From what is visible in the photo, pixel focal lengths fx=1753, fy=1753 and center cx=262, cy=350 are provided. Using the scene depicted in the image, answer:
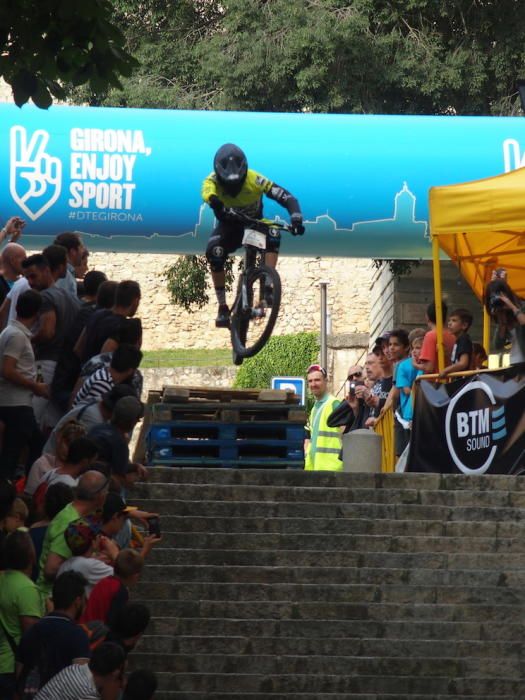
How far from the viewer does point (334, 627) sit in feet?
34.3

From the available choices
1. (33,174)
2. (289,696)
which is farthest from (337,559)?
(33,174)

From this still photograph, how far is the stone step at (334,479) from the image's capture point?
12.3m

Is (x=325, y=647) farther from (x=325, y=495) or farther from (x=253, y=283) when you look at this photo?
(x=253, y=283)

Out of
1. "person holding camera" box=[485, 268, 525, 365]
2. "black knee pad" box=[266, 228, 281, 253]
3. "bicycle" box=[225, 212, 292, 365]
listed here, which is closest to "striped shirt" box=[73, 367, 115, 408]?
"bicycle" box=[225, 212, 292, 365]

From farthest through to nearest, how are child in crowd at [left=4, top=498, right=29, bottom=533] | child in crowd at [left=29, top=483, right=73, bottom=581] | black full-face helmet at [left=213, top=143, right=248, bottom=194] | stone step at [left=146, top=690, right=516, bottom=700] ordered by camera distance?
black full-face helmet at [left=213, top=143, right=248, bottom=194] < stone step at [left=146, top=690, right=516, bottom=700] < child in crowd at [left=29, top=483, right=73, bottom=581] < child in crowd at [left=4, top=498, right=29, bottom=533]

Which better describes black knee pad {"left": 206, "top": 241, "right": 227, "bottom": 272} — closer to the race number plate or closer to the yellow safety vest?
the race number plate

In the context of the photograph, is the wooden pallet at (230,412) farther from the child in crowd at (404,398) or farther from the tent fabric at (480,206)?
the tent fabric at (480,206)

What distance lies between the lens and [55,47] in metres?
8.70

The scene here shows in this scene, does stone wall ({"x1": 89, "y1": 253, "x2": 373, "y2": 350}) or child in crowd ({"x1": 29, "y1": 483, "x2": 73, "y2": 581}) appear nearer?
child in crowd ({"x1": 29, "y1": 483, "x2": 73, "y2": 581})

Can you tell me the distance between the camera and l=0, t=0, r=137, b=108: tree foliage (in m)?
8.63

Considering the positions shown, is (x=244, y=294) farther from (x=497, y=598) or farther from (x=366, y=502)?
(x=497, y=598)

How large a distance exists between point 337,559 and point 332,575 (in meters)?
0.23

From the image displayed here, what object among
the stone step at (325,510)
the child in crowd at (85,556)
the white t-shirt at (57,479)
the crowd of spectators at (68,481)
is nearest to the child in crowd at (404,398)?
the stone step at (325,510)

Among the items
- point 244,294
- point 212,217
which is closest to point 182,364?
point 212,217
